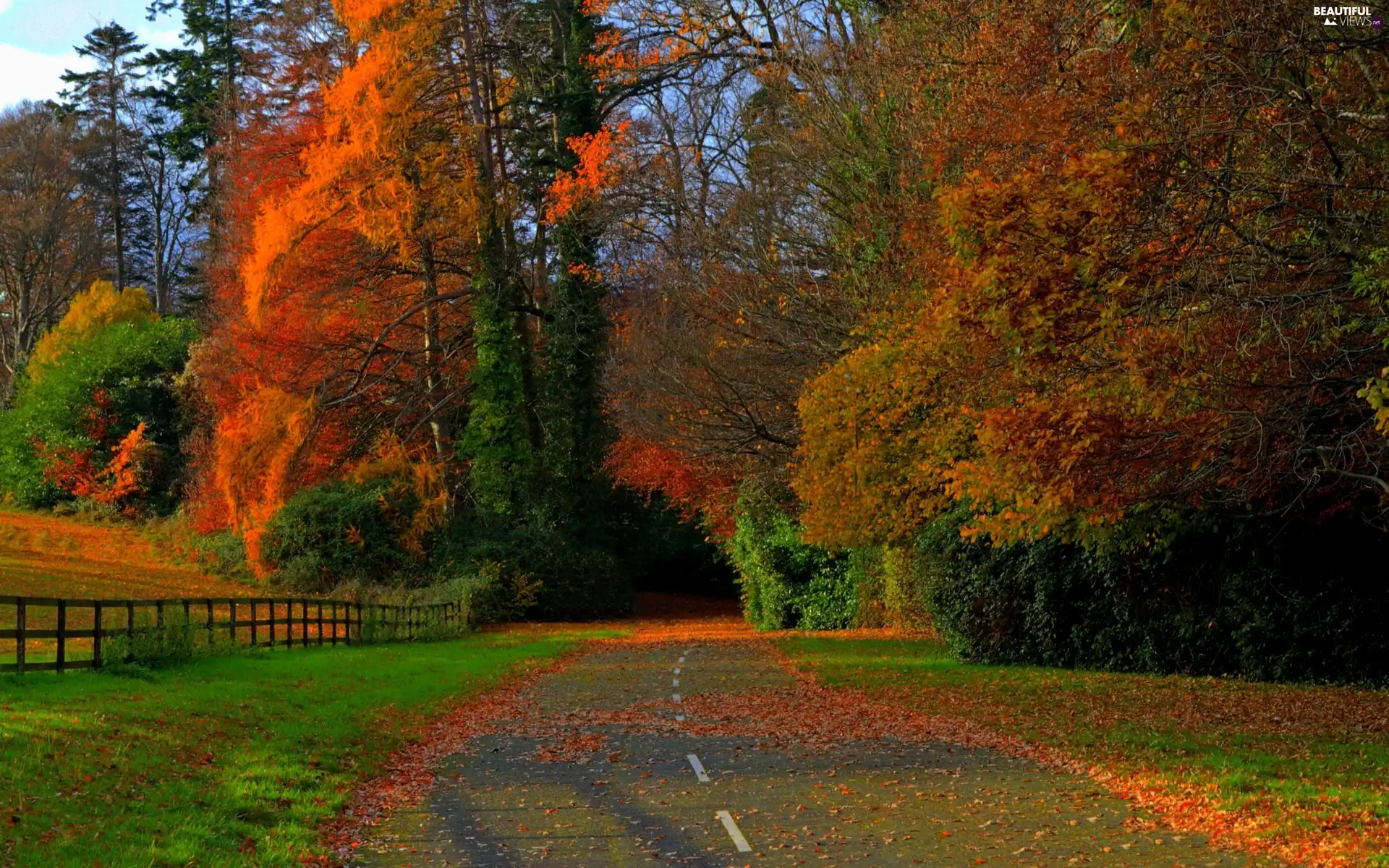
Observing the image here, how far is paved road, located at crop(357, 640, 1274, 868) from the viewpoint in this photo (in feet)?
31.8

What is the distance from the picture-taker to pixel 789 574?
41.9 metres

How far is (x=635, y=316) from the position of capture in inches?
1898

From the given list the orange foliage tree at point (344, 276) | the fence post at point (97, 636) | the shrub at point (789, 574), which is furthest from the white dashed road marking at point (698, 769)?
the orange foliage tree at point (344, 276)

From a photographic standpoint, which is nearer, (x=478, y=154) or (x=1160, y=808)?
(x=1160, y=808)

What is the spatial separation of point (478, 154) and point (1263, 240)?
34.8 m

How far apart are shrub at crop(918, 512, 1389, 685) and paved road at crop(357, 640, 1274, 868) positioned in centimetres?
798

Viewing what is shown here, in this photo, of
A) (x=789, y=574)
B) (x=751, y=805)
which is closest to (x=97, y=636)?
(x=751, y=805)

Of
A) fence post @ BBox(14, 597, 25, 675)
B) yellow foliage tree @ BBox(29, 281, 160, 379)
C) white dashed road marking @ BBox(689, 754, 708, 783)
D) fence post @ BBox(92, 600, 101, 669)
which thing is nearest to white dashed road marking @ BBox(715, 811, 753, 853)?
white dashed road marking @ BBox(689, 754, 708, 783)

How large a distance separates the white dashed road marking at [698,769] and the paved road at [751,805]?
0.04 m

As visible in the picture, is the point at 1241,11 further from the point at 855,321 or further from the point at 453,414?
the point at 453,414

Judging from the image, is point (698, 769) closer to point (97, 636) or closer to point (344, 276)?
point (97, 636)

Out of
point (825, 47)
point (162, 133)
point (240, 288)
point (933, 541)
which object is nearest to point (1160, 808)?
point (933, 541)

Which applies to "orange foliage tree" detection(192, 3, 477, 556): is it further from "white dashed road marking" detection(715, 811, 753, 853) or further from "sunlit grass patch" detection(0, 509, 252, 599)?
"white dashed road marking" detection(715, 811, 753, 853)

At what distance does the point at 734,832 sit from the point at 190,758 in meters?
5.59
